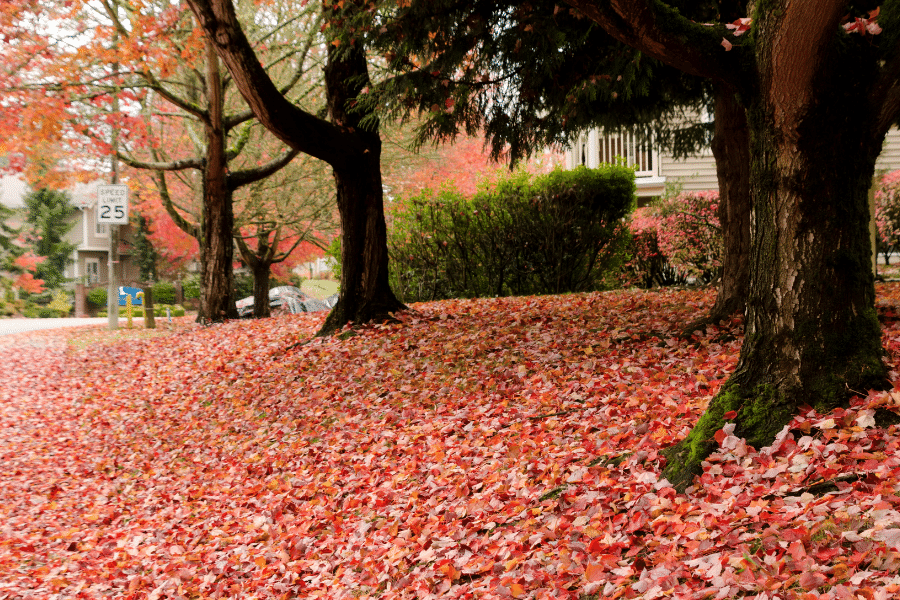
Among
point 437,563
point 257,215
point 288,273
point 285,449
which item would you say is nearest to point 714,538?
point 437,563

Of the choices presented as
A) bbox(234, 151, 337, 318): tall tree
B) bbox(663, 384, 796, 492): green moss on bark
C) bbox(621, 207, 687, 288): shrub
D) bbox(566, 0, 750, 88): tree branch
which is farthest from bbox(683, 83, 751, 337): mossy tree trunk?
bbox(234, 151, 337, 318): tall tree

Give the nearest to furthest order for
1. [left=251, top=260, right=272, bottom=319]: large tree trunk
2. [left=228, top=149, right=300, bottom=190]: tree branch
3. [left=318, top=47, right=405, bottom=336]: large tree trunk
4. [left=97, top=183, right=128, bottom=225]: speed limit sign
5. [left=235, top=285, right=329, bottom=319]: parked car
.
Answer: [left=318, top=47, right=405, bottom=336]: large tree trunk
[left=228, top=149, right=300, bottom=190]: tree branch
[left=97, top=183, right=128, bottom=225]: speed limit sign
[left=251, top=260, right=272, bottom=319]: large tree trunk
[left=235, top=285, right=329, bottom=319]: parked car

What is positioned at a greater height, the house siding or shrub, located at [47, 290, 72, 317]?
the house siding

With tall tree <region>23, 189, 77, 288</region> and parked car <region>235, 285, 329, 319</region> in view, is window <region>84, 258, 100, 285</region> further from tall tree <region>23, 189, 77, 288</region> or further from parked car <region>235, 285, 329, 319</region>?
parked car <region>235, 285, 329, 319</region>

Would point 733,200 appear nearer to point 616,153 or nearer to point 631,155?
point 616,153

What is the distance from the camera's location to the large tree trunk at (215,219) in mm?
13125

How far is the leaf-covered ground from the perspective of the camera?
312 cm

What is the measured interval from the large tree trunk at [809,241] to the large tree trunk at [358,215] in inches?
240

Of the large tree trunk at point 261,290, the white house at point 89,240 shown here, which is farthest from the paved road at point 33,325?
the white house at point 89,240

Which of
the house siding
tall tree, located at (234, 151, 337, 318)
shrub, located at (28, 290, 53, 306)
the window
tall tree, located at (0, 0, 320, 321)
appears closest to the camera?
tall tree, located at (0, 0, 320, 321)

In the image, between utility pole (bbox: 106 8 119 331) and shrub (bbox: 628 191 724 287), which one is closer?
shrub (bbox: 628 191 724 287)

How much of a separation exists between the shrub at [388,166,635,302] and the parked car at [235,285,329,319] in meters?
8.84

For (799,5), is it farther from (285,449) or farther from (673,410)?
(285,449)

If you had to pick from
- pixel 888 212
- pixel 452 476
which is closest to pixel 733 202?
pixel 452 476
